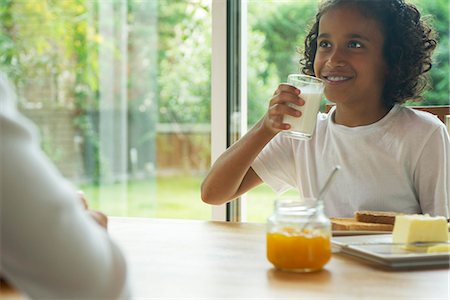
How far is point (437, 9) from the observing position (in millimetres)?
Answer: 2994

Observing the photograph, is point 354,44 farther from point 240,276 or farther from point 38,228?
point 38,228

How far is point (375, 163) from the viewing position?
79.7 inches

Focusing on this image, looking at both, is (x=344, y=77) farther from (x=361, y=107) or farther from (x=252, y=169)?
(x=252, y=169)

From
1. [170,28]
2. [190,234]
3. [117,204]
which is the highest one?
[170,28]

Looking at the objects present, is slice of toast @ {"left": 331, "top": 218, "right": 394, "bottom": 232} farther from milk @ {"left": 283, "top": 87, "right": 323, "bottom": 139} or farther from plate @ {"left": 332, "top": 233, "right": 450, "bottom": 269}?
milk @ {"left": 283, "top": 87, "right": 323, "bottom": 139}

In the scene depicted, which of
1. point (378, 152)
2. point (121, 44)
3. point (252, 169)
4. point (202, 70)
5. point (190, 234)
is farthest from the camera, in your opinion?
point (121, 44)

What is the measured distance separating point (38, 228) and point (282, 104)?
4.01 feet

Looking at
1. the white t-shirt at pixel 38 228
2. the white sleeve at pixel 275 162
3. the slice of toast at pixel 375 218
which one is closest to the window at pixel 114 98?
the white sleeve at pixel 275 162

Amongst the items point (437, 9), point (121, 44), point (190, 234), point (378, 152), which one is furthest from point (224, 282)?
point (121, 44)

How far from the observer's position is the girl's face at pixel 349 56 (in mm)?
2033

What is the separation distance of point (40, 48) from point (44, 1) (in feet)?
0.82

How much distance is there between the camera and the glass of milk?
5.86ft

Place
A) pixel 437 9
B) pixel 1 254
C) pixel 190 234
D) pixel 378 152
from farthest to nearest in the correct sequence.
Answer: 1. pixel 437 9
2. pixel 378 152
3. pixel 190 234
4. pixel 1 254

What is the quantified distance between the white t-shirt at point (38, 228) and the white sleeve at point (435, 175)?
1374 millimetres
